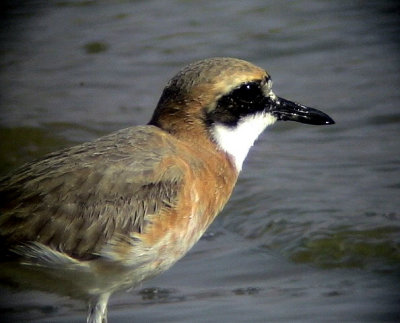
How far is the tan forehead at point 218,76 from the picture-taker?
7754 mm

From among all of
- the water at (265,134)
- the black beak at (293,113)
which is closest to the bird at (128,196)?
the black beak at (293,113)

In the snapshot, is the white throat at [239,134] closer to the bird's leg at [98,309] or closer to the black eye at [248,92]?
the black eye at [248,92]

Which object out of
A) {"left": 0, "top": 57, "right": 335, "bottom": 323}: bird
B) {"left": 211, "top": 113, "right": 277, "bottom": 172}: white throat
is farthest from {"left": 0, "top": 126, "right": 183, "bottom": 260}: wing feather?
{"left": 211, "top": 113, "right": 277, "bottom": 172}: white throat

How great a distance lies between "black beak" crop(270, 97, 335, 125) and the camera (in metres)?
8.09

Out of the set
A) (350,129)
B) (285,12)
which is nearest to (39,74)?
(285,12)

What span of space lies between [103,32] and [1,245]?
7.28 meters

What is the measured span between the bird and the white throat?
1 centimetres

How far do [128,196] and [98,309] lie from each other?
896 millimetres

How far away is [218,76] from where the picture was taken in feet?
25.5

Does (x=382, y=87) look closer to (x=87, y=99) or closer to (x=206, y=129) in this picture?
(x=87, y=99)

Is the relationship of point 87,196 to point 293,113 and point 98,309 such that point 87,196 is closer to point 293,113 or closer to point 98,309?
point 98,309

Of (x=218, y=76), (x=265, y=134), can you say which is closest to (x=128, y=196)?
(x=218, y=76)

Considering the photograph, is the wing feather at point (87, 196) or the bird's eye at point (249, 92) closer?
the wing feather at point (87, 196)

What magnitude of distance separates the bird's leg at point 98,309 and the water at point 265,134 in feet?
1.73
